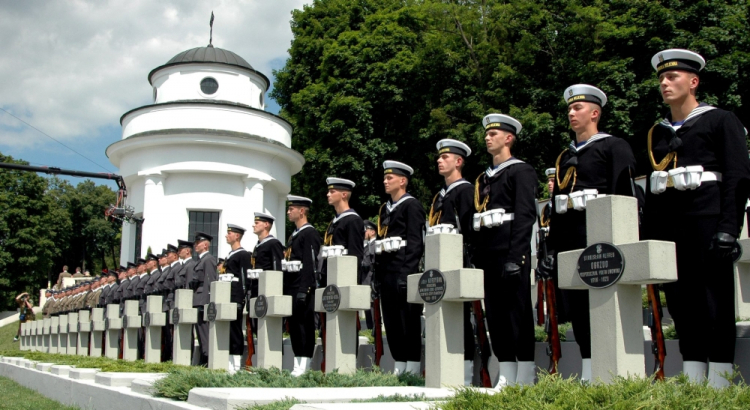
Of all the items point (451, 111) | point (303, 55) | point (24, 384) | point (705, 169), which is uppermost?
point (303, 55)

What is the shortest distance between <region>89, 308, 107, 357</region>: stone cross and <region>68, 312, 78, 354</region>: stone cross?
1.86 metres

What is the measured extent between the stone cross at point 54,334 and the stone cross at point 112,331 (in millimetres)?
6708

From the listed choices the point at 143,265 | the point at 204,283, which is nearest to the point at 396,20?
the point at 143,265

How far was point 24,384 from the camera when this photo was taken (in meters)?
12.8

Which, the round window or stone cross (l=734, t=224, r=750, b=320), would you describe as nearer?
stone cross (l=734, t=224, r=750, b=320)

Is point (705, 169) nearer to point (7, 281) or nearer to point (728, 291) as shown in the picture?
point (728, 291)

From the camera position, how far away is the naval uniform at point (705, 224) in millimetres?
4449

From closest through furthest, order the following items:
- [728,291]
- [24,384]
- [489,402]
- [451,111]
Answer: [489,402] < [728,291] < [24,384] < [451,111]

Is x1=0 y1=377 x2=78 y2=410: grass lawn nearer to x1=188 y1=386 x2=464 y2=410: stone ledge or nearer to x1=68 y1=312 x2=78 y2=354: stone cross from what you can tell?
x1=188 y1=386 x2=464 y2=410: stone ledge

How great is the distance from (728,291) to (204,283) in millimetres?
8810

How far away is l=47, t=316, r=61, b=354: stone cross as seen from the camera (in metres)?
21.2

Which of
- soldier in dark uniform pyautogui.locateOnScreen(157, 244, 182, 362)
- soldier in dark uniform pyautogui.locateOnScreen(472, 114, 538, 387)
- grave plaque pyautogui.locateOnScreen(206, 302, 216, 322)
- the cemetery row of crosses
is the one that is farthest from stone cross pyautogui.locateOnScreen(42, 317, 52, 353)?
soldier in dark uniform pyautogui.locateOnScreen(472, 114, 538, 387)

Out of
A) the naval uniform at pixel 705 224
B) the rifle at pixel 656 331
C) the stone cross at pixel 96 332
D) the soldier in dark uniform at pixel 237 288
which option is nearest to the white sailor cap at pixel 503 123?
the naval uniform at pixel 705 224

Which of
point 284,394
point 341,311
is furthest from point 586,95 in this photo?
point 341,311
